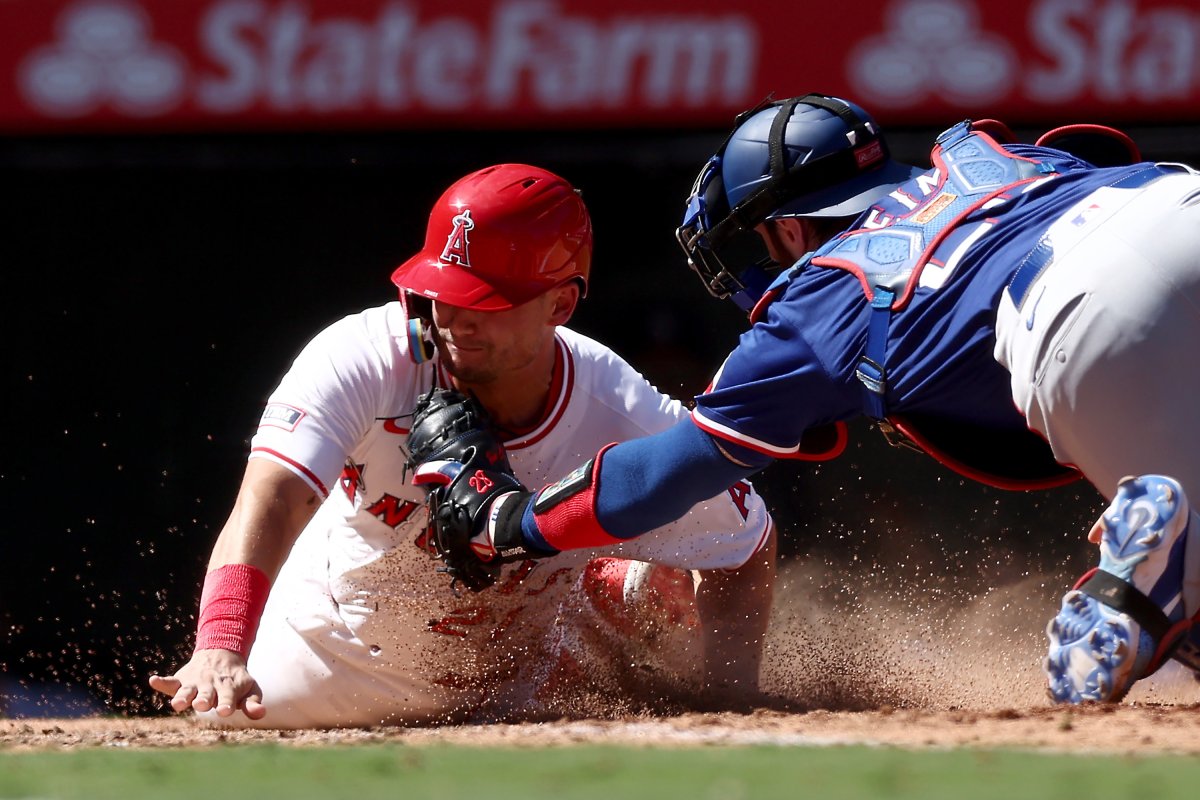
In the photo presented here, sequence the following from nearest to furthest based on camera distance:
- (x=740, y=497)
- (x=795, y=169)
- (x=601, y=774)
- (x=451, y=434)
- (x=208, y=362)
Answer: (x=601, y=774)
(x=795, y=169)
(x=451, y=434)
(x=740, y=497)
(x=208, y=362)

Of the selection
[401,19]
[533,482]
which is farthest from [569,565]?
[401,19]

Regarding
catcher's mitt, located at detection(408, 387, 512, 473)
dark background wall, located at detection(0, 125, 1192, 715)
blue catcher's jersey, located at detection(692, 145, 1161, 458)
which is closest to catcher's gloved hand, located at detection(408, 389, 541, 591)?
catcher's mitt, located at detection(408, 387, 512, 473)

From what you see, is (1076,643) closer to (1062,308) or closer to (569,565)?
(1062,308)

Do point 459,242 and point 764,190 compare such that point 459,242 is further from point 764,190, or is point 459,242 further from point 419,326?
point 764,190

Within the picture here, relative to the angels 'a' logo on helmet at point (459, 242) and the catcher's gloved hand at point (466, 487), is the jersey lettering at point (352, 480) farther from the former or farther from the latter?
the angels 'a' logo on helmet at point (459, 242)

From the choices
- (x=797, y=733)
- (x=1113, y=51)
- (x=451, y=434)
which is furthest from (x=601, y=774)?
(x=1113, y=51)

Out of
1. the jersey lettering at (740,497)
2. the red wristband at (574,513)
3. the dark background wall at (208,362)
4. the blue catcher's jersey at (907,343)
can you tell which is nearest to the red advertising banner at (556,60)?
the dark background wall at (208,362)

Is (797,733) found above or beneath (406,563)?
above
